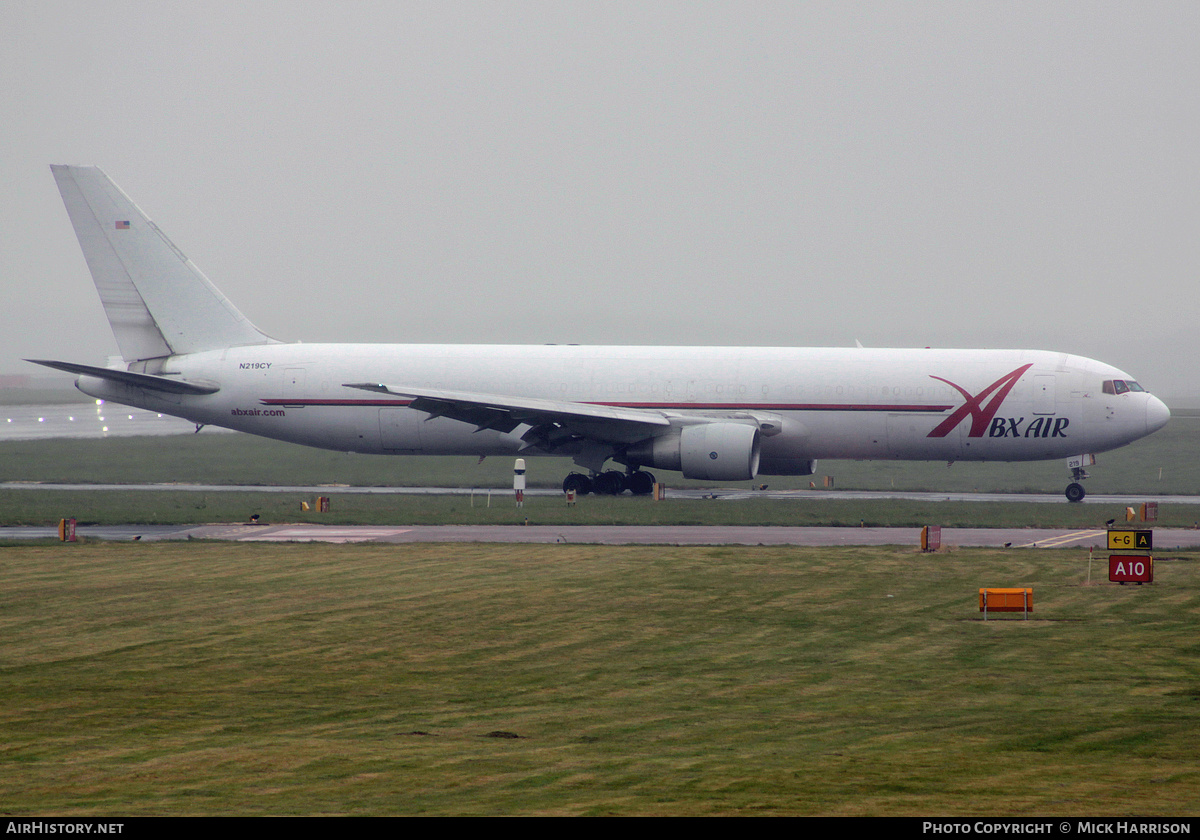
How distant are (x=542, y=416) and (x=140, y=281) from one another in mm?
15719

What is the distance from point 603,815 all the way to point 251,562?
1638 centimetres

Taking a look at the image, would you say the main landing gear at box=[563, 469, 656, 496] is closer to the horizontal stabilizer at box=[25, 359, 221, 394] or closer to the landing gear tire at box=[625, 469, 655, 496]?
the landing gear tire at box=[625, 469, 655, 496]

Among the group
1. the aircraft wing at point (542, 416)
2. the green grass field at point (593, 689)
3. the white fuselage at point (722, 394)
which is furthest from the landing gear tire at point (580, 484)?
the green grass field at point (593, 689)

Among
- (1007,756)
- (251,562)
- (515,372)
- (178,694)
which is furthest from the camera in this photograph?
(515,372)

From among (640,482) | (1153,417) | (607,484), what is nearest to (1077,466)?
(1153,417)

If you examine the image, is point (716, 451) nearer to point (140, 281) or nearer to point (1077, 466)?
point (1077, 466)

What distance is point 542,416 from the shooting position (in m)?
36.3

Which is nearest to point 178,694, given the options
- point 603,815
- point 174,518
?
point 603,815

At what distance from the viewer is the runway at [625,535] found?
2691cm

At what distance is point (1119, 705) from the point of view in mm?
12102

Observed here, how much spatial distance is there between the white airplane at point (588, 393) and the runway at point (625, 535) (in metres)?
6.27

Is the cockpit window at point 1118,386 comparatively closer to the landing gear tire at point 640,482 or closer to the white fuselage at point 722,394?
the white fuselage at point 722,394

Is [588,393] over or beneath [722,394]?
beneath
